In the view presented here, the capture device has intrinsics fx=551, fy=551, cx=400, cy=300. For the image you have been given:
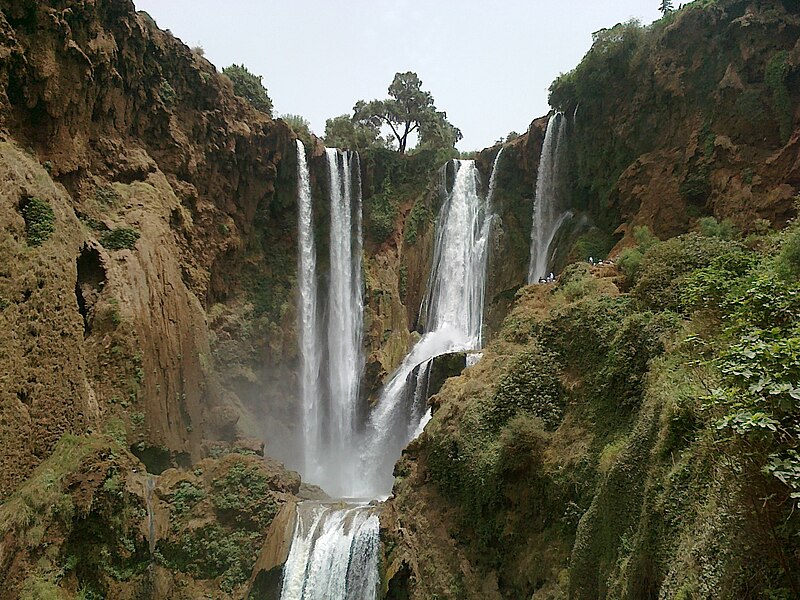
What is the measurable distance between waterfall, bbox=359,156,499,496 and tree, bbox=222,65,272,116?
11.7 m

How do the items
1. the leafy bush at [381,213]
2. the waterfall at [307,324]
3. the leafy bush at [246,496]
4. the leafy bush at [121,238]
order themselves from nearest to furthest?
the leafy bush at [246,496] → the leafy bush at [121,238] → the waterfall at [307,324] → the leafy bush at [381,213]

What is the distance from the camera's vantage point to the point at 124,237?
59.9 feet

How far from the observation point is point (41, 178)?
15.9m

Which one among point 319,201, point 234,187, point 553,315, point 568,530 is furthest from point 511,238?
point 568,530

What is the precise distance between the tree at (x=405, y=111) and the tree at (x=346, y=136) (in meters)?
3.31

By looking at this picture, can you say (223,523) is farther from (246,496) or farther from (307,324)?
(307,324)

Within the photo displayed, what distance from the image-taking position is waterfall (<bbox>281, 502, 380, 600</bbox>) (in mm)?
13156

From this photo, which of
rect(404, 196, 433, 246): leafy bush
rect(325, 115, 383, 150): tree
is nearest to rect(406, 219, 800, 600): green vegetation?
rect(404, 196, 433, 246): leafy bush

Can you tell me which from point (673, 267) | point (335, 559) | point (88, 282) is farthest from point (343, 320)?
point (673, 267)

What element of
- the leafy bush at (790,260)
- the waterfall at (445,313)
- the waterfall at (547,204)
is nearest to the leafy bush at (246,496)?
the waterfall at (445,313)

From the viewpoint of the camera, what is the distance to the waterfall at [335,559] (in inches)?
518

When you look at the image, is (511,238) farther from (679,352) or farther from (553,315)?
(679,352)

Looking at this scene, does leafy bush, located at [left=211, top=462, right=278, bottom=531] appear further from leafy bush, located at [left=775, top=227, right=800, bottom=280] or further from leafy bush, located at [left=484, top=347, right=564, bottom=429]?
leafy bush, located at [left=775, top=227, right=800, bottom=280]

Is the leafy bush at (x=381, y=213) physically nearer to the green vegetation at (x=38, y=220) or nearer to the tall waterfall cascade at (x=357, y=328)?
the tall waterfall cascade at (x=357, y=328)
